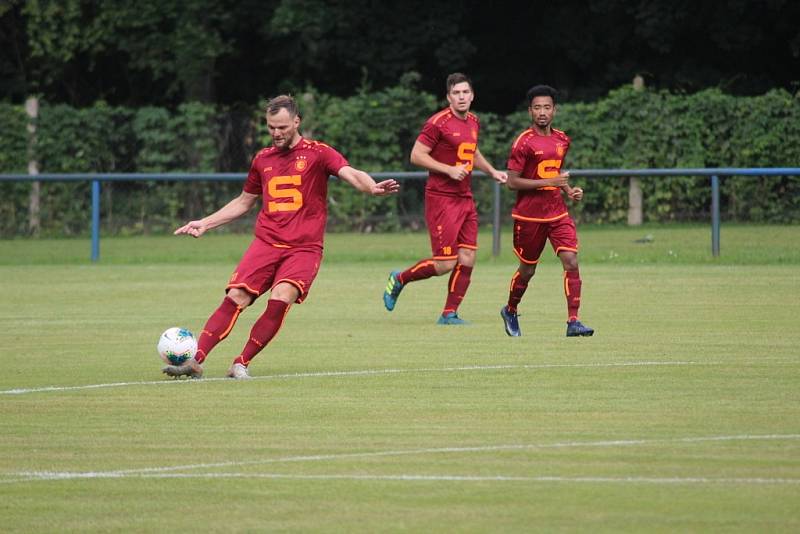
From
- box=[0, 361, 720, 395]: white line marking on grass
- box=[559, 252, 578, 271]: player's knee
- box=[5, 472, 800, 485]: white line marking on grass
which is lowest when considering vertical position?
box=[5, 472, 800, 485]: white line marking on grass

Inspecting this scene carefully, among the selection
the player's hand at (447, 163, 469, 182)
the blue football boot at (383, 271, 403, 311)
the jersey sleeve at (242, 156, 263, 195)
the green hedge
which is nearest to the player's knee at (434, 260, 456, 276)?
the blue football boot at (383, 271, 403, 311)

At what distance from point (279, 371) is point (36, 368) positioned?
1799 mm

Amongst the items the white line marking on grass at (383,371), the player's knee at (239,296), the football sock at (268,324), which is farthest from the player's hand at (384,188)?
the white line marking on grass at (383,371)

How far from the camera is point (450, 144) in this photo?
15.3 meters

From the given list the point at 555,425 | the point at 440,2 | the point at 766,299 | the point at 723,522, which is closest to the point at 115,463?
the point at 555,425

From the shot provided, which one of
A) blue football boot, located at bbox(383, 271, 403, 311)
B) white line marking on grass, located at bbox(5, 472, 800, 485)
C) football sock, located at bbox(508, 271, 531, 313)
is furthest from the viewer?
blue football boot, located at bbox(383, 271, 403, 311)

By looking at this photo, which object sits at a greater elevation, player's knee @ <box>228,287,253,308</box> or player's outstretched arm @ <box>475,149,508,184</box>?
player's outstretched arm @ <box>475,149,508,184</box>

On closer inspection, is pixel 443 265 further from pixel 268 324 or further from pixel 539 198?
pixel 268 324

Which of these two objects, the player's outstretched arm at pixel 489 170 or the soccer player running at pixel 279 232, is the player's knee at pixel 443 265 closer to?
the player's outstretched arm at pixel 489 170

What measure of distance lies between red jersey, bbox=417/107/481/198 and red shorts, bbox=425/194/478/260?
0.27ft

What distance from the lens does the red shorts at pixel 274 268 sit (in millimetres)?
11141

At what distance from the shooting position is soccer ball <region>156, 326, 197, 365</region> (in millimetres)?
10938

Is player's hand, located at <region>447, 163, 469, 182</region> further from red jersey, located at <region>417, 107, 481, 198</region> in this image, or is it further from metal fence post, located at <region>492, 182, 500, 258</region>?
metal fence post, located at <region>492, 182, 500, 258</region>

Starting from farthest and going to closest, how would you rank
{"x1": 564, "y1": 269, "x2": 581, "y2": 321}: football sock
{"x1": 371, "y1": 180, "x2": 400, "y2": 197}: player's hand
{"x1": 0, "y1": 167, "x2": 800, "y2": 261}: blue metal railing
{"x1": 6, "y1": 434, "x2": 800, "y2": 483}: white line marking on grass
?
1. {"x1": 0, "y1": 167, "x2": 800, "y2": 261}: blue metal railing
2. {"x1": 564, "y1": 269, "x2": 581, "y2": 321}: football sock
3. {"x1": 371, "y1": 180, "x2": 400, "y2": 197}: player's hand
4. {"x1": 6, "y1": 434, "x2": 800, "y2": 483}: white line marking on grass
